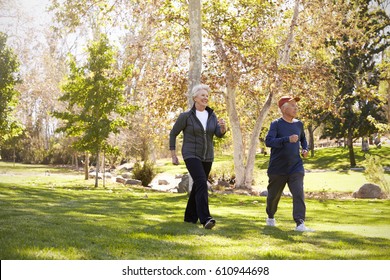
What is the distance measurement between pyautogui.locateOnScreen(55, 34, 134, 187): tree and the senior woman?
14.6 meters

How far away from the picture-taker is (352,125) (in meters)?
40.1

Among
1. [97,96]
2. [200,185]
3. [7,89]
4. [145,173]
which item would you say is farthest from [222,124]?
[145,173]

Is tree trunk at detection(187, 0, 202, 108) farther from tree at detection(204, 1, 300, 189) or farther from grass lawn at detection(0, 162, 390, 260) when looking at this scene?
grass lawn at detection(0, 162, 390, 260)

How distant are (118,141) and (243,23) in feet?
57.7

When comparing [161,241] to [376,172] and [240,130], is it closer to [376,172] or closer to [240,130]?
[376,172]

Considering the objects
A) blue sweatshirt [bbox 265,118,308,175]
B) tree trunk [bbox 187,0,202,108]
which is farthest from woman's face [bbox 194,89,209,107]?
tree trunk [bbox 187,0,202,108]

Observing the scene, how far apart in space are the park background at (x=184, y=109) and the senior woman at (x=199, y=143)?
1.32 ft

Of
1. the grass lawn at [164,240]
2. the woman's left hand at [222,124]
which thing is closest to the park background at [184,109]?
the grass lawn at [164,240]

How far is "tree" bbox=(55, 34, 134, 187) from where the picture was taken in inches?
866

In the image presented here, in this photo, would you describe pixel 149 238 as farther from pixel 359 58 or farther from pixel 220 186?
pixel 359 58

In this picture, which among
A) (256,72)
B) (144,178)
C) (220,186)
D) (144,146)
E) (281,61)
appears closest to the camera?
(256,72)

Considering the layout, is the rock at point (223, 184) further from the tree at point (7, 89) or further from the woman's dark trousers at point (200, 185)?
the woman's dark trousers at point (200, 185)

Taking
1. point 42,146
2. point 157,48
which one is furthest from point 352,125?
point 42,146

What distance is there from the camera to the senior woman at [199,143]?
7426mm
